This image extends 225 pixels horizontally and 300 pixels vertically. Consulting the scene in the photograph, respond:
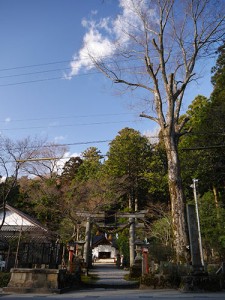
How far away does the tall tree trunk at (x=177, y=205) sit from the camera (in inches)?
A: 408

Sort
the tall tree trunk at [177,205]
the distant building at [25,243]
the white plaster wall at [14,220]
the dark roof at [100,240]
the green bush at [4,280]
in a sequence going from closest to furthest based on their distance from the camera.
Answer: the tall tree trunk at [177,205]
the green bush at [4,280]
the distant building at [25,243]
the white plaster wall at [14,220]
the dark roof at [100,240]

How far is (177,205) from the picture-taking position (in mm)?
11000

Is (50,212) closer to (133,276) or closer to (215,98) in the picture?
(133,276)

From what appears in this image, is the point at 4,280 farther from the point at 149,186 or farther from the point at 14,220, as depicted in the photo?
the point at 149,186

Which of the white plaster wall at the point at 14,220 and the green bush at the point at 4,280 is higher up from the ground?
the white plaster wall at the point at 14,220

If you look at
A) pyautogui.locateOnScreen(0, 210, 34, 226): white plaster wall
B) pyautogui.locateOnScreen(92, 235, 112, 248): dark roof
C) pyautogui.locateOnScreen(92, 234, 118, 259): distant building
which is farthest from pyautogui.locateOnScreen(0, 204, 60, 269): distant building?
pyautogui.locateOnScreen(92, 234, 118, 259): distant building

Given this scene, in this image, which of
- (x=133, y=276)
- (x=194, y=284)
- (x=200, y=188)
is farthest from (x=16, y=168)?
(x=200, y=188)

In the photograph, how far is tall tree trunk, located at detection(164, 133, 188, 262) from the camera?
34.0 feet

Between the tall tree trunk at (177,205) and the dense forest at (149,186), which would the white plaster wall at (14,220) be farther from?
the tall tree trunk at (177,205)

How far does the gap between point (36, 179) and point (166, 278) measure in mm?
28408

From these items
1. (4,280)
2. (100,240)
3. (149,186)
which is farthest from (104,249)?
(4,280)

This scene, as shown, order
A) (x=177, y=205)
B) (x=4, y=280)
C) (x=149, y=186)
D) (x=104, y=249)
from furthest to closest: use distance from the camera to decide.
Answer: (x=104, y=249)
(x=149, y=186)
(x=177, y=205)
(x=4, y=280)

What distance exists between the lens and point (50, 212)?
26516 millimetres

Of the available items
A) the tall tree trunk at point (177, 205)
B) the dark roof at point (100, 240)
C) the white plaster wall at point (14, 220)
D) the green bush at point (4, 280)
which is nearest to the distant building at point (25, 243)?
the white plaster wall at point (14, 220)
